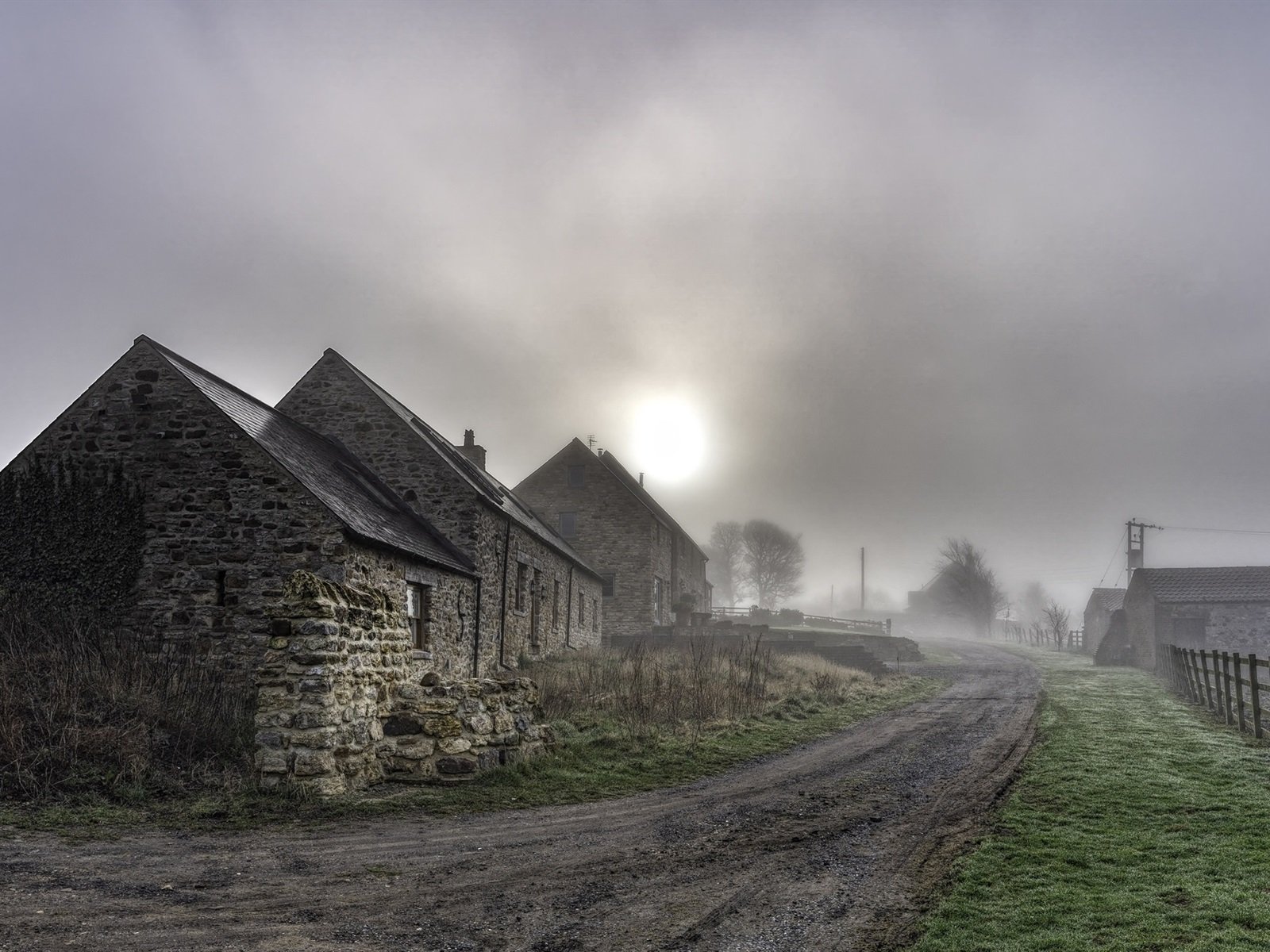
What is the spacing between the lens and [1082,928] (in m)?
5.77

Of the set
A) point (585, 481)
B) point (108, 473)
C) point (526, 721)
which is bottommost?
point (526, 721)

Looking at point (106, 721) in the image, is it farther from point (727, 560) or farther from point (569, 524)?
point (727, 560)

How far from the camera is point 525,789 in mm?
10641

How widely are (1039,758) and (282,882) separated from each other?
34.9 ft

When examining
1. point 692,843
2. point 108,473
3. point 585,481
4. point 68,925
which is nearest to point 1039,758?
point 692,843

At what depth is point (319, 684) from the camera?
9.85 m

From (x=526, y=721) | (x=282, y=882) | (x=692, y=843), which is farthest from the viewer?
(x=526, y=721)

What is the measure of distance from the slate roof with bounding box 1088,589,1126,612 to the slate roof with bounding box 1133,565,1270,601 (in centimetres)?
1669

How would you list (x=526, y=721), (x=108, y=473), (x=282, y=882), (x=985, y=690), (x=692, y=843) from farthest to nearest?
(x=985, y=690) → (x=108, y=473) → (x=526, y=721) → (x=692, y=843) → (x=282, y=882)

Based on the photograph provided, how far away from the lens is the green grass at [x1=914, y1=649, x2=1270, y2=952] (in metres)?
5.64

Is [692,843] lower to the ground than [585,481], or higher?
lower

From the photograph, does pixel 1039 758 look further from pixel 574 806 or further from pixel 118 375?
pixel 118 375

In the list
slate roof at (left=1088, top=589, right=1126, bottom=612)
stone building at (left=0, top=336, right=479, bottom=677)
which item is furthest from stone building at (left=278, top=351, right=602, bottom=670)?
slate roof at (left=1088, top=589, right=1126, bottom=612)

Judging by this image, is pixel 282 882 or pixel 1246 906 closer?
pixel 1246 906
